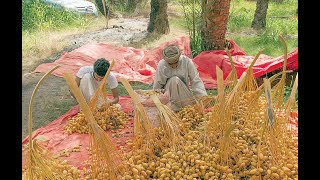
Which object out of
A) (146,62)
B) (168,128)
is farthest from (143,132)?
(146,62)

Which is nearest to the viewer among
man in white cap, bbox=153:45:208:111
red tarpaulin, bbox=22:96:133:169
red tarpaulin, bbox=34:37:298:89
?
red tarpaulin, bbox=22:96:133:169

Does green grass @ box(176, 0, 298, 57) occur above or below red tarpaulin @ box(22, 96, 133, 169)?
above

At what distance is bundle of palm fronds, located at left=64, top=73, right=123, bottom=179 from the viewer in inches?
94.3

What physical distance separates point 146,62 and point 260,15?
4906 millimetres

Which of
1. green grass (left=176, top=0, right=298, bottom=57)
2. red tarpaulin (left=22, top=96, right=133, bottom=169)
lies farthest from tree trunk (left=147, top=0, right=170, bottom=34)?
red tarpaulin (left=22, top=96, right=133, bottom=169)

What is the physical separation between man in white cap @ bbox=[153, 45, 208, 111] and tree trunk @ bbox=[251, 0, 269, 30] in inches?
252

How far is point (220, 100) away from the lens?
2.87 metres

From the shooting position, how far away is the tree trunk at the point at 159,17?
946 centimetres

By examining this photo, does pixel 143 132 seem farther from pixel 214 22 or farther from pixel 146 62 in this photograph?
pixel 214 22

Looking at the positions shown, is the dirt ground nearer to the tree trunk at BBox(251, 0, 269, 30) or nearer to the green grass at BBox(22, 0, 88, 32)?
the green grass at BBox(22, 0, 88, 32)
